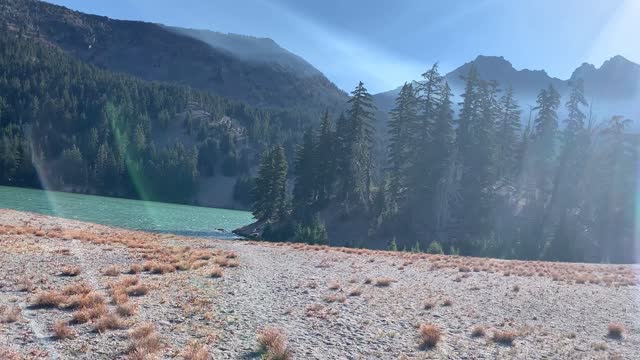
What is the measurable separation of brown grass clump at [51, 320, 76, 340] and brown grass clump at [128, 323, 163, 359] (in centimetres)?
117

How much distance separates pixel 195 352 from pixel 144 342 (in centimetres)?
107

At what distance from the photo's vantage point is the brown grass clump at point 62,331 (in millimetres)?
10203

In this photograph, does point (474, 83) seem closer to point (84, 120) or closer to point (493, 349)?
point (493, 349)

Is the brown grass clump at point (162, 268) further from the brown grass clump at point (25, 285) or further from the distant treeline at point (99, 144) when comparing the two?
the distant treeline at point (99, 144)

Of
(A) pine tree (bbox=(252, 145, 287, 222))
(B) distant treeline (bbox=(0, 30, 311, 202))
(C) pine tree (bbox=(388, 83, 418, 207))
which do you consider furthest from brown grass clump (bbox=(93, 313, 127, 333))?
(B) distant treeline (bbox=(0, 30, 311, 202))

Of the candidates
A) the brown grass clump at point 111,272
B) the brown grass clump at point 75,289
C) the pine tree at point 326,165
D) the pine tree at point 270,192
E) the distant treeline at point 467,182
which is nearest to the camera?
the brown grass clump at point 75,289

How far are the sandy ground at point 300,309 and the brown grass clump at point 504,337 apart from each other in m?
0.12

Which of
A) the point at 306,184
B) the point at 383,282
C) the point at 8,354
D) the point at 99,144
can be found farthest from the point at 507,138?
the point at 99,144

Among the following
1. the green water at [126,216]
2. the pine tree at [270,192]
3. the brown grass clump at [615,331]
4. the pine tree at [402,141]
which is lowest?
the green water at [126,216]

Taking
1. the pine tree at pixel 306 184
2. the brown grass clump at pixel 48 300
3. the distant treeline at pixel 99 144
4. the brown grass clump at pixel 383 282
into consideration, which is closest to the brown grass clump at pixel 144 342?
the brown grass clump at pixel 48 300

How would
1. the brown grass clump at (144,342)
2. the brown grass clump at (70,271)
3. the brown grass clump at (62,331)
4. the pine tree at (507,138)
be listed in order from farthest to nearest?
the pine tree at (507,138)
the brown grass clump at (70,271)
the brown grass clump at (62,331)
the brown grass clump at (144,342)

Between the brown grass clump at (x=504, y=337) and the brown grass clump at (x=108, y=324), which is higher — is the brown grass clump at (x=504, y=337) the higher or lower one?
the higher one

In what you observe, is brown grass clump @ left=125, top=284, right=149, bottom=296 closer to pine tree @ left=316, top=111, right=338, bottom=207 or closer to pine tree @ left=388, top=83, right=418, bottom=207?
pine tree @ left=388, top=83, right=418, bottom=207

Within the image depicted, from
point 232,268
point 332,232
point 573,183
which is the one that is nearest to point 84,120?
point 332,232
